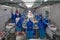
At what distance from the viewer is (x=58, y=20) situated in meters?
7.10

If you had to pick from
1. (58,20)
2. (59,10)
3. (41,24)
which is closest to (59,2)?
(59,10)

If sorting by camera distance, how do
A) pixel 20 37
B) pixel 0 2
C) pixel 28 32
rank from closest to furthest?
pixel 20 37 < pixel 28 32 < pixel 0 2

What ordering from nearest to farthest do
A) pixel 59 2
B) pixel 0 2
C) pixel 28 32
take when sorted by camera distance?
pixel 28 32 < pixel 59 2 < pixel 0 2

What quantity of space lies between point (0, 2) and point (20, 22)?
1318 mm

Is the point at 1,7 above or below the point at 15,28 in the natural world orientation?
above

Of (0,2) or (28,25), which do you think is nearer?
(28,25)

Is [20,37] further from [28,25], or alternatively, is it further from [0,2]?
[0,2]

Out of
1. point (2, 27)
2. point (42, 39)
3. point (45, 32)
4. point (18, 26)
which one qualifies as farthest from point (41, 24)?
point (2, 27)

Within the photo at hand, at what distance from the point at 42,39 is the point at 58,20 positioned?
71.9 inches

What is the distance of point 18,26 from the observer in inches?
274

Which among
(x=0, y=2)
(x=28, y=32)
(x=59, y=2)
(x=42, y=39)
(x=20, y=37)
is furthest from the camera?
(x=0, y=2)

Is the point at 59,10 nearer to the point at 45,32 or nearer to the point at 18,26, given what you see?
the point at 45,32

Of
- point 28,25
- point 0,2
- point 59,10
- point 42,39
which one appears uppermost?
point 0,2

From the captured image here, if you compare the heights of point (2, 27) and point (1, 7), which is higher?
point (1, 7)
